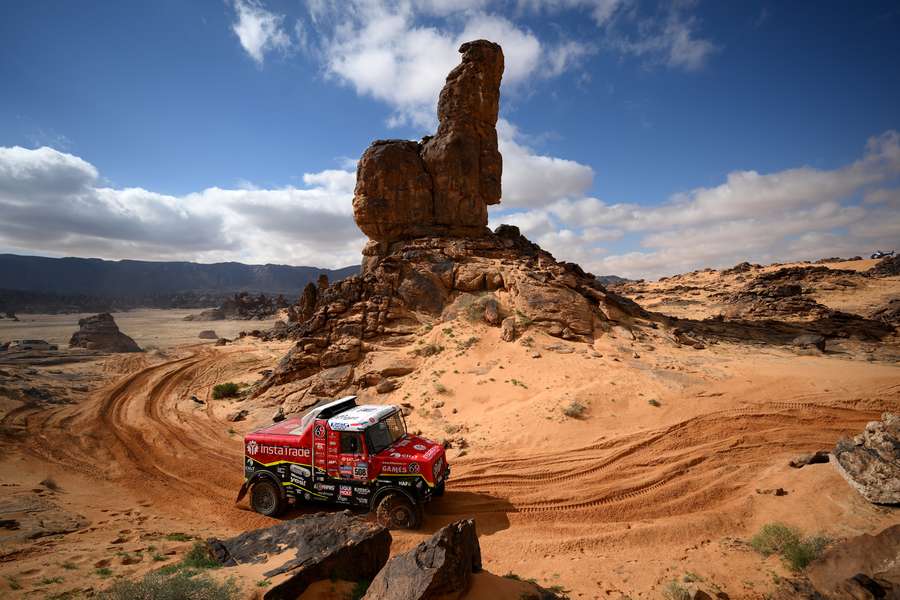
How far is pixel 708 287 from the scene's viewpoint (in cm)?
5222

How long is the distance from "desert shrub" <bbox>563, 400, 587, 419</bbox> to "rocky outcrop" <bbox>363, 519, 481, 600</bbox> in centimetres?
839

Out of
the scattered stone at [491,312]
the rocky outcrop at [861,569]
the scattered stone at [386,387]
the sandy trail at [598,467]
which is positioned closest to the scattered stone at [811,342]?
the sandy trail at [598,467]

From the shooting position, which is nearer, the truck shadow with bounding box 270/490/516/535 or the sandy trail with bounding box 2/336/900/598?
the sandy trail with bounding box 2/336/900/598

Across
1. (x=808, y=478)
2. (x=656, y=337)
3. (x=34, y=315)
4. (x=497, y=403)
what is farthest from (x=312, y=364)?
(x=34, y=315)

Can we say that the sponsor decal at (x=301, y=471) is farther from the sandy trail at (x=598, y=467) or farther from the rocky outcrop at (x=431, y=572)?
the rocky outcrop at (x=431, y=572)

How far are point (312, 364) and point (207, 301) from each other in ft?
379

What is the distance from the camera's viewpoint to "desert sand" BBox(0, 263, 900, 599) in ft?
21.9

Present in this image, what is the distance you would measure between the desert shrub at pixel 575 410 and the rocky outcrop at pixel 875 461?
239 inches

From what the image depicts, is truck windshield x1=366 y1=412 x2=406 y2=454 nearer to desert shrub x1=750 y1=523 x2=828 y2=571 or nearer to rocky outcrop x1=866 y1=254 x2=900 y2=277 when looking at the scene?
desert shrub x1=750 y1=523 x2=828 y2=571

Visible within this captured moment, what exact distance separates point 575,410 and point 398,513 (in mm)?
7187

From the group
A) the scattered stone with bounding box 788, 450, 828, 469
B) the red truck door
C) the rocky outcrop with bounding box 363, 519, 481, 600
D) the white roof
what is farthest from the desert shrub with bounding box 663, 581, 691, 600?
the scattered stone with bounding box 788, 450, 828, 469

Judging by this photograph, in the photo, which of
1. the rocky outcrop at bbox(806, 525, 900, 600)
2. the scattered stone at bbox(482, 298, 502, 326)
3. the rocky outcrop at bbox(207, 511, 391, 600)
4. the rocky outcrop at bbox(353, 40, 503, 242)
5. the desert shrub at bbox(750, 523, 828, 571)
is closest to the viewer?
the rocky outcrop at bbox(806, 525, 900, 600)

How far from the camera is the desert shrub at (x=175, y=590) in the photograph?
423 centimetres

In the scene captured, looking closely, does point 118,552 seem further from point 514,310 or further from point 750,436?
point 514,310
